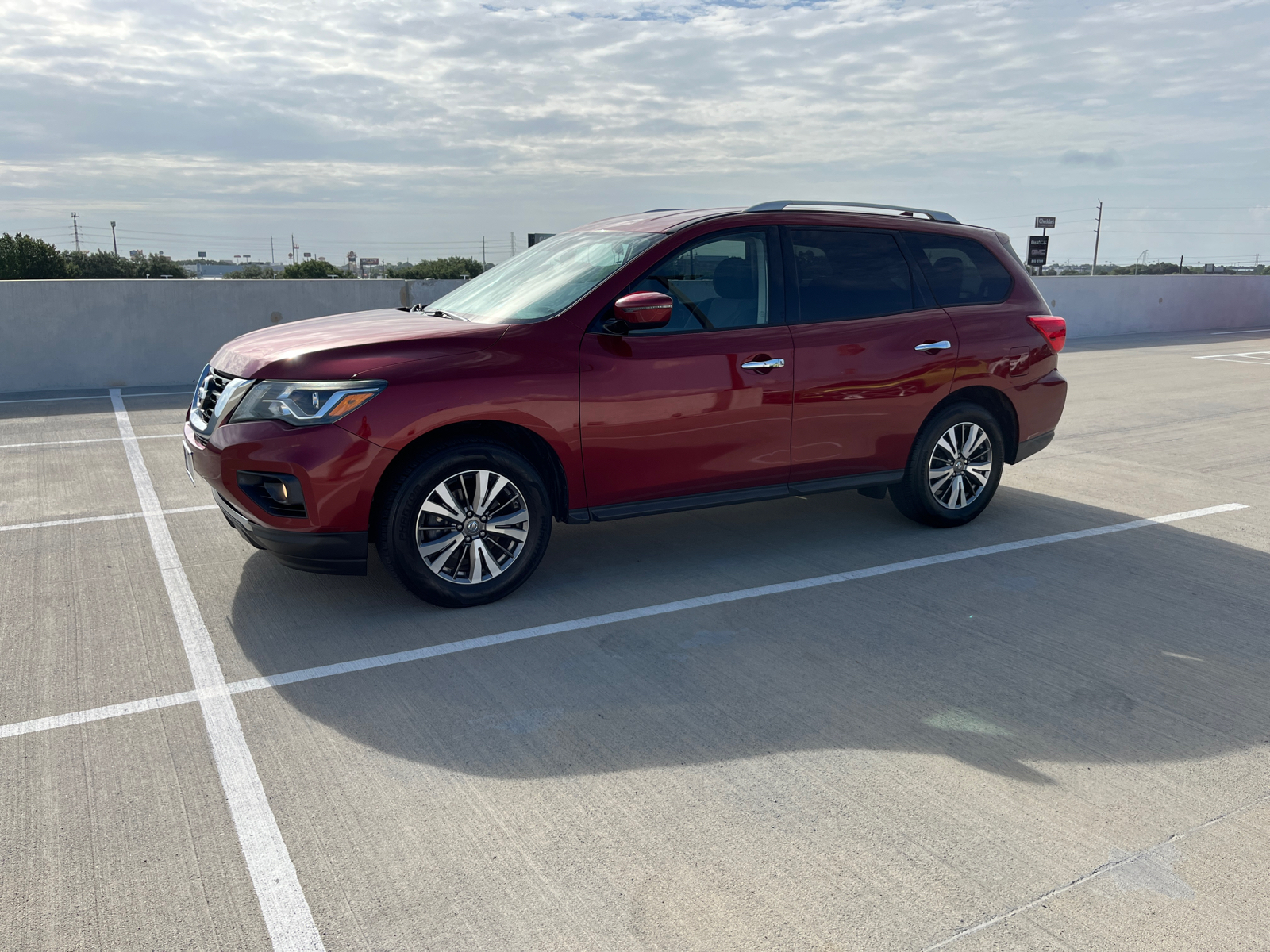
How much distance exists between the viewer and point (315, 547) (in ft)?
14.6

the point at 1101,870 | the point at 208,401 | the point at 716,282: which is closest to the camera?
the point at 1101,870

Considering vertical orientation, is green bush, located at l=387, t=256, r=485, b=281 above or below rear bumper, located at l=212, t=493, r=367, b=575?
above

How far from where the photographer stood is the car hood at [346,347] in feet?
14.5

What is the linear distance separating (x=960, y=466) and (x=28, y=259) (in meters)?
34.8

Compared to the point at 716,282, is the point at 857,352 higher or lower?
lower

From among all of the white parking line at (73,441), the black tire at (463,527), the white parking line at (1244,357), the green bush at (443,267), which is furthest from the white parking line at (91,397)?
the green bush at (443,267)

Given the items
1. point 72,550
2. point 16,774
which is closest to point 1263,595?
point 16,774

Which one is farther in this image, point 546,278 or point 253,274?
point 253,274

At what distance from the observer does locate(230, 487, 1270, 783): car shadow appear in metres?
3.56

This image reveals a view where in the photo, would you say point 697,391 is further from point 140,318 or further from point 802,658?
point 140,318

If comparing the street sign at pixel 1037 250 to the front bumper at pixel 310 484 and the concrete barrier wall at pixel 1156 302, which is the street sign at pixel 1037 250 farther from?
the front bumper at pixel 310 484

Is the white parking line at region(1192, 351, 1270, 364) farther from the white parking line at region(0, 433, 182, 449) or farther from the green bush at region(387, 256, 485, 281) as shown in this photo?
the green bush at region(387, 256, 485, 281)

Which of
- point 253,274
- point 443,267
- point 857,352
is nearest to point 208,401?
point 857,352

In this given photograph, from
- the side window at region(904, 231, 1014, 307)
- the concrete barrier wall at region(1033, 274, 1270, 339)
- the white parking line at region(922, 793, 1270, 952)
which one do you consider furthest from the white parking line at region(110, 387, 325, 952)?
the concrete barrier wall at region(1033, 274, 1270, 339)
